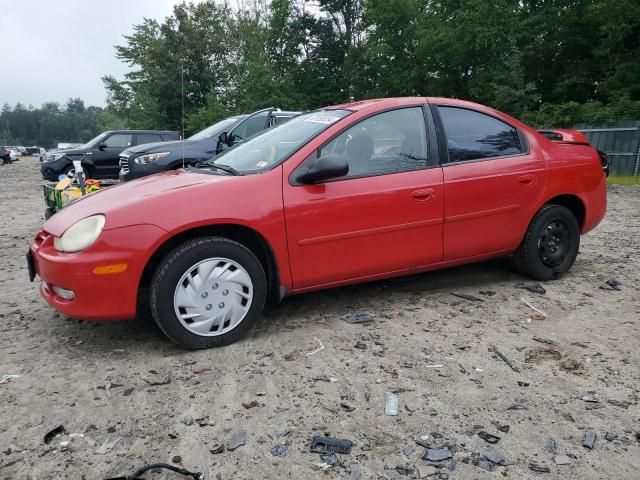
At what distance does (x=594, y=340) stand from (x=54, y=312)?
397 centimetres

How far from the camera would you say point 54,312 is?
12.6 ft

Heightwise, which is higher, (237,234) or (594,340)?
(237,234)

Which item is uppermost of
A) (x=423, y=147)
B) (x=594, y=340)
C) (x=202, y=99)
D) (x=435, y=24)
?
(x=435, y=24)

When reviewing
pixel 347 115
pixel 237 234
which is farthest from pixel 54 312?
pixel 347 115

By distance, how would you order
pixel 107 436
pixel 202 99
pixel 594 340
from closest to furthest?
pixel 107 436 < pixel 594 340 < pixel 202 99

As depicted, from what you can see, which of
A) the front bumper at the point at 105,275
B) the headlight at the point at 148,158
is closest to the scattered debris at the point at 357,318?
the front bumper at the point at 105,275

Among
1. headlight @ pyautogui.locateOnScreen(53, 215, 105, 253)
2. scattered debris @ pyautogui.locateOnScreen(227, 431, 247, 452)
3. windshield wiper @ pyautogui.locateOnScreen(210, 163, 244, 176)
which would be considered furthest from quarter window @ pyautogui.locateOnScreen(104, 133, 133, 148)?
scattered debris @ pyautogui.locateOnScreen(227, 431, 247, 452)

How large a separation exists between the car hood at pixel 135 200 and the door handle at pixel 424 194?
4.22ft

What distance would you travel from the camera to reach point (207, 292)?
3076mm

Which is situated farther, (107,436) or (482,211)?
(482,211)

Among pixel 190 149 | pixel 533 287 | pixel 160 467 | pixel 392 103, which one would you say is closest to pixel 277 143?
pixel 392 103

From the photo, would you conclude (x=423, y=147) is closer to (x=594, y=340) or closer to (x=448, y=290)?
(x=448, y=290)

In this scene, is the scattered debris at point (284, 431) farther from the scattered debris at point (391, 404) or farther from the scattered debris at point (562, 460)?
the scattered debris at point (562, 460)

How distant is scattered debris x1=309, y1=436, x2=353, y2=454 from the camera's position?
215cm
